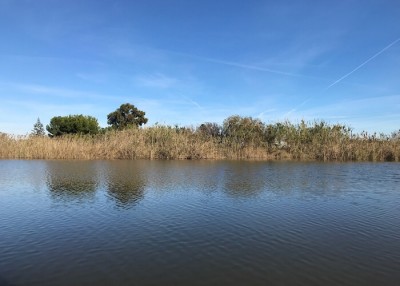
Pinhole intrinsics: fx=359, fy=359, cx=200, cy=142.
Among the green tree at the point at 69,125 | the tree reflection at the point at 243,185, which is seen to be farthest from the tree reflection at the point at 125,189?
the green tree at the point at 69,125

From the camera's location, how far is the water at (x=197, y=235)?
649cm

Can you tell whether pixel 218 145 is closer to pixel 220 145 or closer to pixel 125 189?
pixel 220 145

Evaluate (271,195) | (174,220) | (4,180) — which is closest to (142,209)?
(174,220)

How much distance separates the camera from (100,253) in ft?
24.8

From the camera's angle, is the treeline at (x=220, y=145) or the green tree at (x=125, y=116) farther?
the green tree at (x=125, y=116)

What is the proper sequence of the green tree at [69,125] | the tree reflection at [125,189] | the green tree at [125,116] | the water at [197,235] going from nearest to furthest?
the water at [197,235] < the tree reflection at [125,189] < the green tree at [69,125] < the green tree at [125,116]

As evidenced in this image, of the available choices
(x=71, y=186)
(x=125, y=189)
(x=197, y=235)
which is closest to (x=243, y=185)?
(x=125, y=189)

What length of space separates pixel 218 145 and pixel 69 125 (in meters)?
29.1

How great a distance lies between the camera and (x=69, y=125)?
5784 cm

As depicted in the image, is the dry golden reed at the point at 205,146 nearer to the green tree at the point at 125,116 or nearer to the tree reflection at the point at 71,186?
the tree reflection at the point at 71,186

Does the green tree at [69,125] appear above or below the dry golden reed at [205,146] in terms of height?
above

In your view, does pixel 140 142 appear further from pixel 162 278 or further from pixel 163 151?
pixel 162 278

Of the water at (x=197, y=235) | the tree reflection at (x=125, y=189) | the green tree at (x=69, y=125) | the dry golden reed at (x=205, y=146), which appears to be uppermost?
the green tree at (x=69, y=125)

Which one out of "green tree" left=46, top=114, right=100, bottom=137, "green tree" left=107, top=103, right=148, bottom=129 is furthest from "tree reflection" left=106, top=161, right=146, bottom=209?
"green tree" left=107, top=103, right=148, bottom=129
